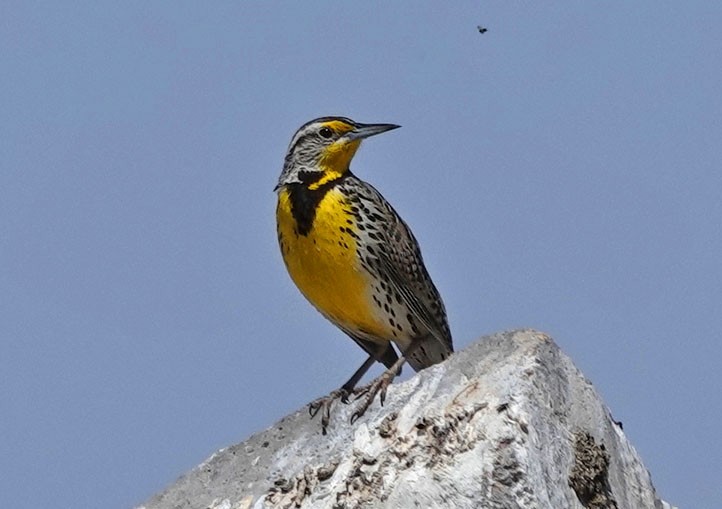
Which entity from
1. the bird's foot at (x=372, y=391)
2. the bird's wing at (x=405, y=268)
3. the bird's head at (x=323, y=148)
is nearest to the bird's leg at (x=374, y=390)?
the bird's foot at (x=372, y=391)

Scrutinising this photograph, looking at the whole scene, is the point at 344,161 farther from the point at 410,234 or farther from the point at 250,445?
the point at 250,445

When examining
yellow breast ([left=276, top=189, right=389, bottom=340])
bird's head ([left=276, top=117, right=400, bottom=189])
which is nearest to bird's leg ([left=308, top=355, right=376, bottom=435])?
yellow breast ([left=276, top=189, right=389, bottom=340])

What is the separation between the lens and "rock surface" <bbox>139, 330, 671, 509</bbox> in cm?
728

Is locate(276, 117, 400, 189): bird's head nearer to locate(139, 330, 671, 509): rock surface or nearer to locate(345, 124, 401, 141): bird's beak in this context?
locate(345, 124, 401, 141): bird's beak

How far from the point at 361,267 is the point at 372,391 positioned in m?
2.24

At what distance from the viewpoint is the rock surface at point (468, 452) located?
728cm

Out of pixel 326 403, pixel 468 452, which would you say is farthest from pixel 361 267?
pixel 468 452

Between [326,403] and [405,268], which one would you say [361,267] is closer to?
[405,268]

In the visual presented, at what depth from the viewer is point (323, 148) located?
465 inches

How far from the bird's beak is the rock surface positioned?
3.56 metres

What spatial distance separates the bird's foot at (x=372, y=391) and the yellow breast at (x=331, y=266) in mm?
1502

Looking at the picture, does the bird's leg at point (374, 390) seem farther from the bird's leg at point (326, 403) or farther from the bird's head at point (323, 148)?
the bird's head at point (323, 148)

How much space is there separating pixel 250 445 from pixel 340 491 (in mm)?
1215

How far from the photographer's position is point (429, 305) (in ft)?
36.9
